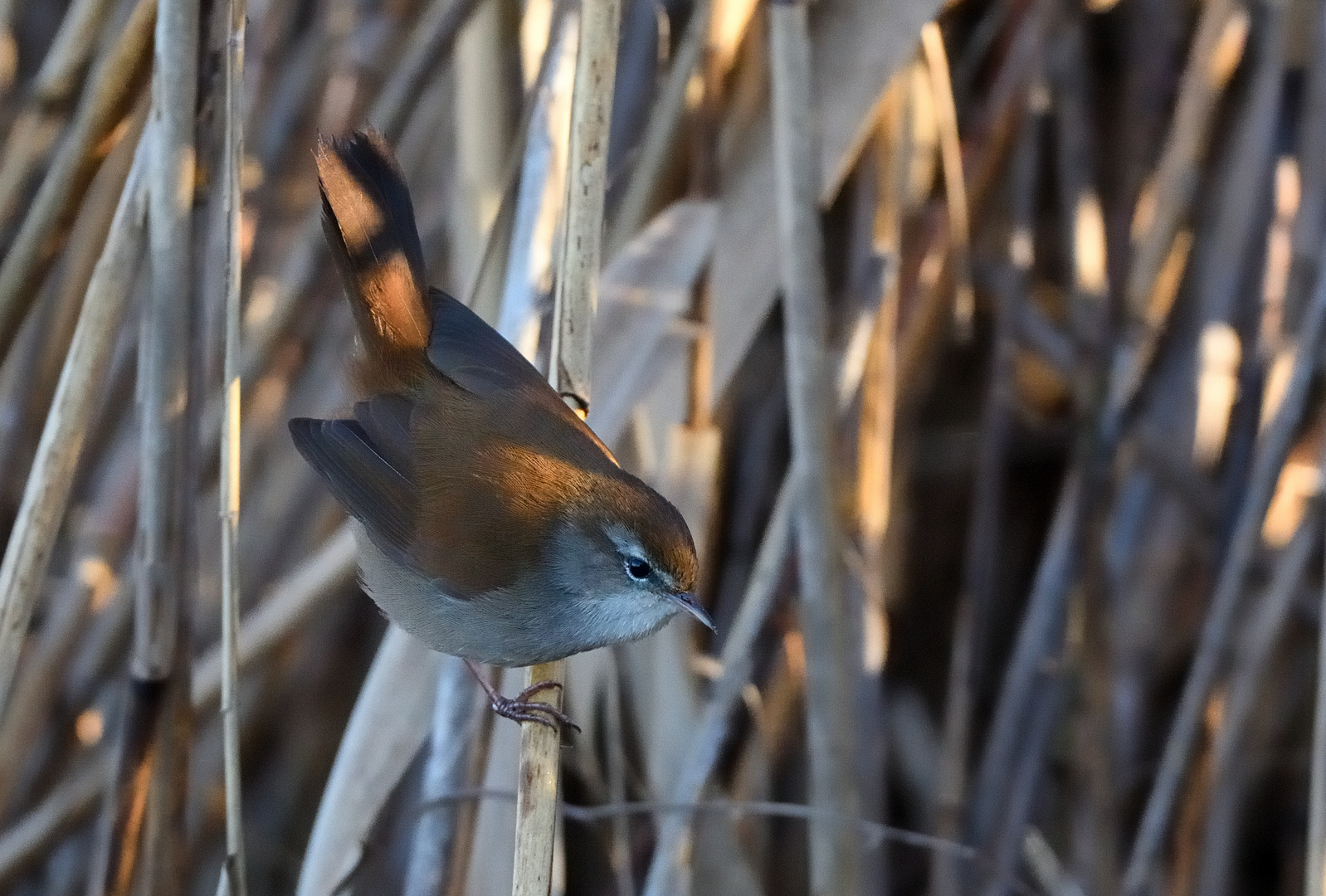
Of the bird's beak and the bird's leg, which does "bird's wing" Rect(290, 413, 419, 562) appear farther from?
the bird's beak

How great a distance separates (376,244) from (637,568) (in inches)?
25.7

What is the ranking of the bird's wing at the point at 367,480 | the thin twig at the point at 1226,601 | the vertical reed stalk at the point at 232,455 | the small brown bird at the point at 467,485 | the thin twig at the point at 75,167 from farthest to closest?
1. the thin twig at the point at 1226,601
2. the bird's wing at the point at 367,480
3. the small brown bird at the point at 467,485
4. the thin twig at the point at 75,167
5. the vertical reed stalk at the point at 232,455

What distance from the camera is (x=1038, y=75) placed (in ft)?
8.43

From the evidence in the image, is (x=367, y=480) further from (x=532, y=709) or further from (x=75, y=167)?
(x=75, y=167)

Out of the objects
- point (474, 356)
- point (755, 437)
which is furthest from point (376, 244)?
point (755, 437)

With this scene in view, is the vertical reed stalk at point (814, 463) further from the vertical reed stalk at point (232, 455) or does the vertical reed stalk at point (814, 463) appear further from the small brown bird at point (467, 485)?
the vertical reed stalk at point (232, 455)

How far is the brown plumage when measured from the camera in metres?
1.91

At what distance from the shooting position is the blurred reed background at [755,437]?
183cm

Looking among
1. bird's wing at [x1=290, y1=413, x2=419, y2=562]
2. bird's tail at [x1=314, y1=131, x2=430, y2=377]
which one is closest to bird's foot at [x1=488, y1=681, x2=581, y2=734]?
bird's wing at [x1=290, y1=413, x2=419, y2=562]

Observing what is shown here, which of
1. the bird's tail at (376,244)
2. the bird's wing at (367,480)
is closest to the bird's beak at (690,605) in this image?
the bird's wing at (367,480)

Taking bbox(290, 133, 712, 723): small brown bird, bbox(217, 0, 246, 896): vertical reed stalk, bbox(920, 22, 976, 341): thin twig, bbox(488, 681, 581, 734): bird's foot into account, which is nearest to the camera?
bbox(217, 0, 246, 896): vertical reed stalk

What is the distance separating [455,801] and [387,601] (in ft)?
1.18

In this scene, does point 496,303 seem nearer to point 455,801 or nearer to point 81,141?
point 81,141

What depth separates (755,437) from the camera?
9.30ft
